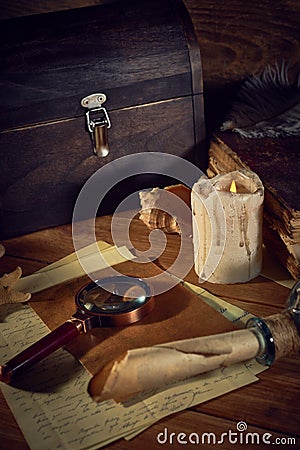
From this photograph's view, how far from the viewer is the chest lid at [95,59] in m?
1.39

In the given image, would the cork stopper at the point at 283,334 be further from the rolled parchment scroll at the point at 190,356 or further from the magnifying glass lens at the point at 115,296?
the magnifying glass lens at the point at 115,296

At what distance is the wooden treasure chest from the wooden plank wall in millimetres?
226

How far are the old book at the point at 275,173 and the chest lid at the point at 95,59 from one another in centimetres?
15

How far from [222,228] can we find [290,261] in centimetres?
16

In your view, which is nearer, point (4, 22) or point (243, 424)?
point (243, 424)

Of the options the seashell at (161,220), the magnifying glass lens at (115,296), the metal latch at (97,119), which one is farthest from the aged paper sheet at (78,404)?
the metal latch at (97,119)

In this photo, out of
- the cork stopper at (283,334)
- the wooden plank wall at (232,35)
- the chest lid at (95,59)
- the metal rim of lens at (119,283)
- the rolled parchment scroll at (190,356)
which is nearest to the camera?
the rolled parchment scroll at (190,356)

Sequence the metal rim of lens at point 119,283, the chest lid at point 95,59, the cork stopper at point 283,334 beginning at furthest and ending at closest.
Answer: the chest lid at point 95,59 → the metal rim of lens at point 119,283 → the cork stopper at point 283,334

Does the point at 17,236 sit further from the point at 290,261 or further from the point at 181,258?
the point at 290,261

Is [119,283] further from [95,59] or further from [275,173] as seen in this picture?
[95,59]

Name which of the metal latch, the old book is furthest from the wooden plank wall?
the metal latch

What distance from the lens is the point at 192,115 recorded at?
153 centimetres

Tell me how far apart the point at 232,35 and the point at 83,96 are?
20.3 inches

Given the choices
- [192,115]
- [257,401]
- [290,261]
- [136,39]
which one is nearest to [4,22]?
[136,39]
